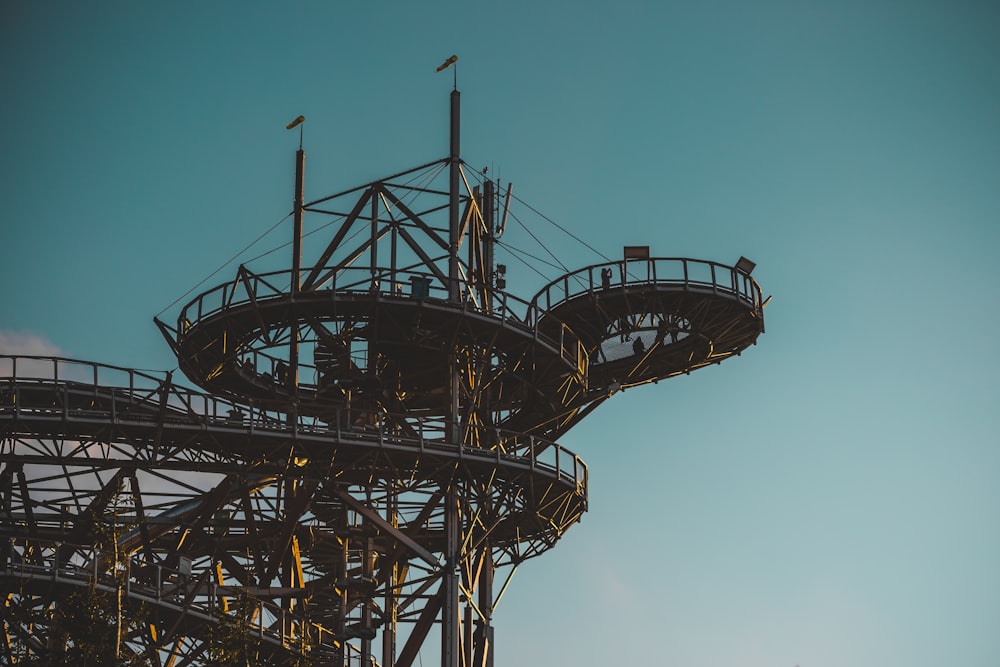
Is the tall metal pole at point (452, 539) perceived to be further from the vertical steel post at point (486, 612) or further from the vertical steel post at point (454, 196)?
the vertical steel post at point (486, 612)

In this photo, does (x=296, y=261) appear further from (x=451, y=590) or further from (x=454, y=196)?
(x=451, y=590)

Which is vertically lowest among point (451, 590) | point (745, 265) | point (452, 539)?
point (451, 590)

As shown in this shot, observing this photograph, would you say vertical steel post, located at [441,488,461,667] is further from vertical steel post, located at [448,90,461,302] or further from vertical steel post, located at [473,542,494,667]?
vertical steel post, located at [448,90,461,302]

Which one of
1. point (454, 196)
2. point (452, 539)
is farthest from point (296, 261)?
point (452, 539)

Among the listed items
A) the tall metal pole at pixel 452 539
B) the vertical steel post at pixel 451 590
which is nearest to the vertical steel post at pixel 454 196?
the tall metal pole at pixel 452 539

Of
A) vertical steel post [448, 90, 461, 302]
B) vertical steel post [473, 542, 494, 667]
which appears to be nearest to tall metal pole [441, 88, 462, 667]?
vertical steel post [448, 90, 461, 302]

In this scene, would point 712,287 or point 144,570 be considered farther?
point 712,287

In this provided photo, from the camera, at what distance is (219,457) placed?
49344 millimetres

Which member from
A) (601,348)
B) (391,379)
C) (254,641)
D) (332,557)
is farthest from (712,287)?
(254,641)

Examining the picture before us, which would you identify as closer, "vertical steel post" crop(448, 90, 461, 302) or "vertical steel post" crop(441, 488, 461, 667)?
"vertical steel post" crop(441, 488, 461, 667)

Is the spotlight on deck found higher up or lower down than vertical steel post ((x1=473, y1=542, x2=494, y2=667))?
higher up

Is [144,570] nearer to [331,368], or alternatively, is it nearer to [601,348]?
[331,368]

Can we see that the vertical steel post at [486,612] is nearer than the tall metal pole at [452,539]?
No

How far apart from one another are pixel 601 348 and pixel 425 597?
13.2 m
